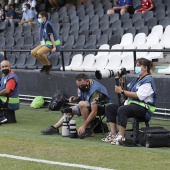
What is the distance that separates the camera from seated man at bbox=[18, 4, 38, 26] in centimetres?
2427

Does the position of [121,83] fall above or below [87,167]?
above

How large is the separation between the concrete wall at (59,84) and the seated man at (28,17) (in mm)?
Answer: 6538

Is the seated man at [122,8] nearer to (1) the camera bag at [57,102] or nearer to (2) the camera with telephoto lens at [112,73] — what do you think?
(1) the camera bag at [57,102]

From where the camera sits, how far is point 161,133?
10414 millimetres

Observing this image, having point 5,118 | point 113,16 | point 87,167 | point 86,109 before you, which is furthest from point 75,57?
point 87,167

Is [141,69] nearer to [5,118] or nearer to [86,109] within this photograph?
[86,109]

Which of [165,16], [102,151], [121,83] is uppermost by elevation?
[165,16]

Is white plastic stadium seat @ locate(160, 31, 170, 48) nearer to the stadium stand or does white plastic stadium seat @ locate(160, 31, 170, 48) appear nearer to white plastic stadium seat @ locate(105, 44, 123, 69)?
the stadium stand

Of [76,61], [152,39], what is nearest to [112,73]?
[152,39]

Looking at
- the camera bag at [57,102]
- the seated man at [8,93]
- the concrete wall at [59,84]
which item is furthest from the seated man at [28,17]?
the seated man at [8,93]

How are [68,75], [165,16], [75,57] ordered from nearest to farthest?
1. [68,75]
2. [75,57]
3. [165,16]

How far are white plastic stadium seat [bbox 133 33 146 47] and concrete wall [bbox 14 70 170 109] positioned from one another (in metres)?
2.54

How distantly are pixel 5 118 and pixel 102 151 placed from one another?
14.5 ft

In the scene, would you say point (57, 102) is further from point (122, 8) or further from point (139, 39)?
point (122, 8)
